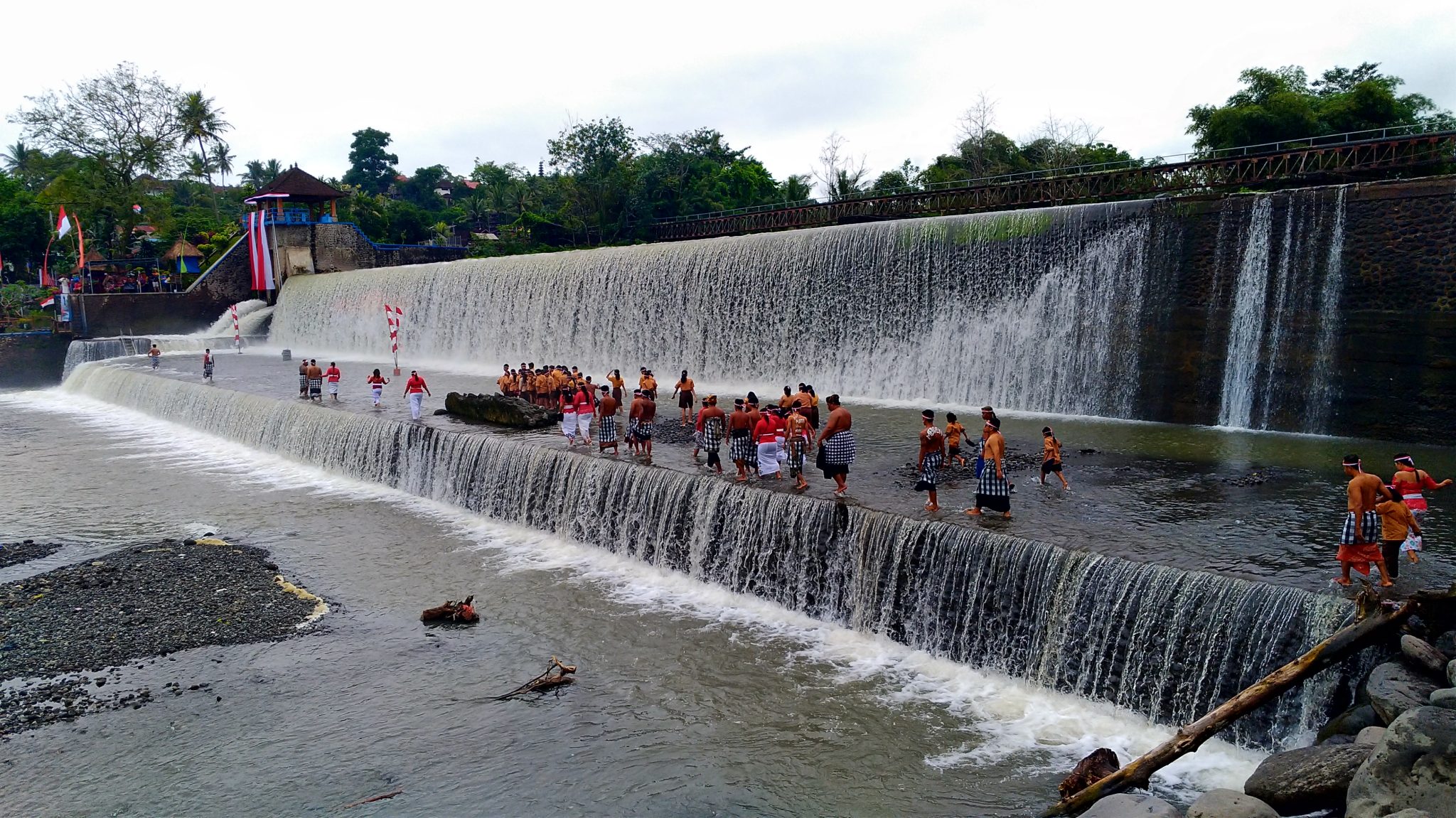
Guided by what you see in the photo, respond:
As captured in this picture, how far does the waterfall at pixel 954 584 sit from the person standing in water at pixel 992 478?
2.38 feet

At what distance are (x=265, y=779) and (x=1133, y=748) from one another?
7.22 meters

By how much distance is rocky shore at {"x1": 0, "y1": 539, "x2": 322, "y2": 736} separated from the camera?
9.45m

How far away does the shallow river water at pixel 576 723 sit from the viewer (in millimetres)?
7520

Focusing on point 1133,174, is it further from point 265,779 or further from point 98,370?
point 98,370

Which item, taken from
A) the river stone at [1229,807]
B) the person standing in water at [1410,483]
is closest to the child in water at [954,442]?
the person standing in water at [1410,483]

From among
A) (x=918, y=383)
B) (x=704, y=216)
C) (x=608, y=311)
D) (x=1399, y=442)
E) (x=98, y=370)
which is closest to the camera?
(x=1399, y=442)

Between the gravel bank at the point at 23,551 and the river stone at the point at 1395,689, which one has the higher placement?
the river stone at the point at 1395,689

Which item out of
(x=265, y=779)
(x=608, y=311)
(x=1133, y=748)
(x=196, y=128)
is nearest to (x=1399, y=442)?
(x=1133, y=748)

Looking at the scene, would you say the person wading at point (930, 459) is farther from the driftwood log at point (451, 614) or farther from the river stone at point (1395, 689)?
the driftwood log at point (451, 614)

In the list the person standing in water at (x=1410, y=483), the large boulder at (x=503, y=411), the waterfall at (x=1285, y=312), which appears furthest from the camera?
the large boulder at (x=503, y=411)

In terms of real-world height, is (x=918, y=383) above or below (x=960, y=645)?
above

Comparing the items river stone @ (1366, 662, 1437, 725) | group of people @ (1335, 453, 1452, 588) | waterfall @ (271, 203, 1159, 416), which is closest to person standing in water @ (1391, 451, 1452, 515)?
group of people @ (1335, 453, 1452, 588)

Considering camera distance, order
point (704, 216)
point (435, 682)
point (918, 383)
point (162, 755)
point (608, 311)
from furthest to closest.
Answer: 1. point (704, 216)
2. point (608, 311)
3. point (918, 383)
4. point (435, 682)
5. point (162, 755)

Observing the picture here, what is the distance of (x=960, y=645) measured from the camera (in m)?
9.77
